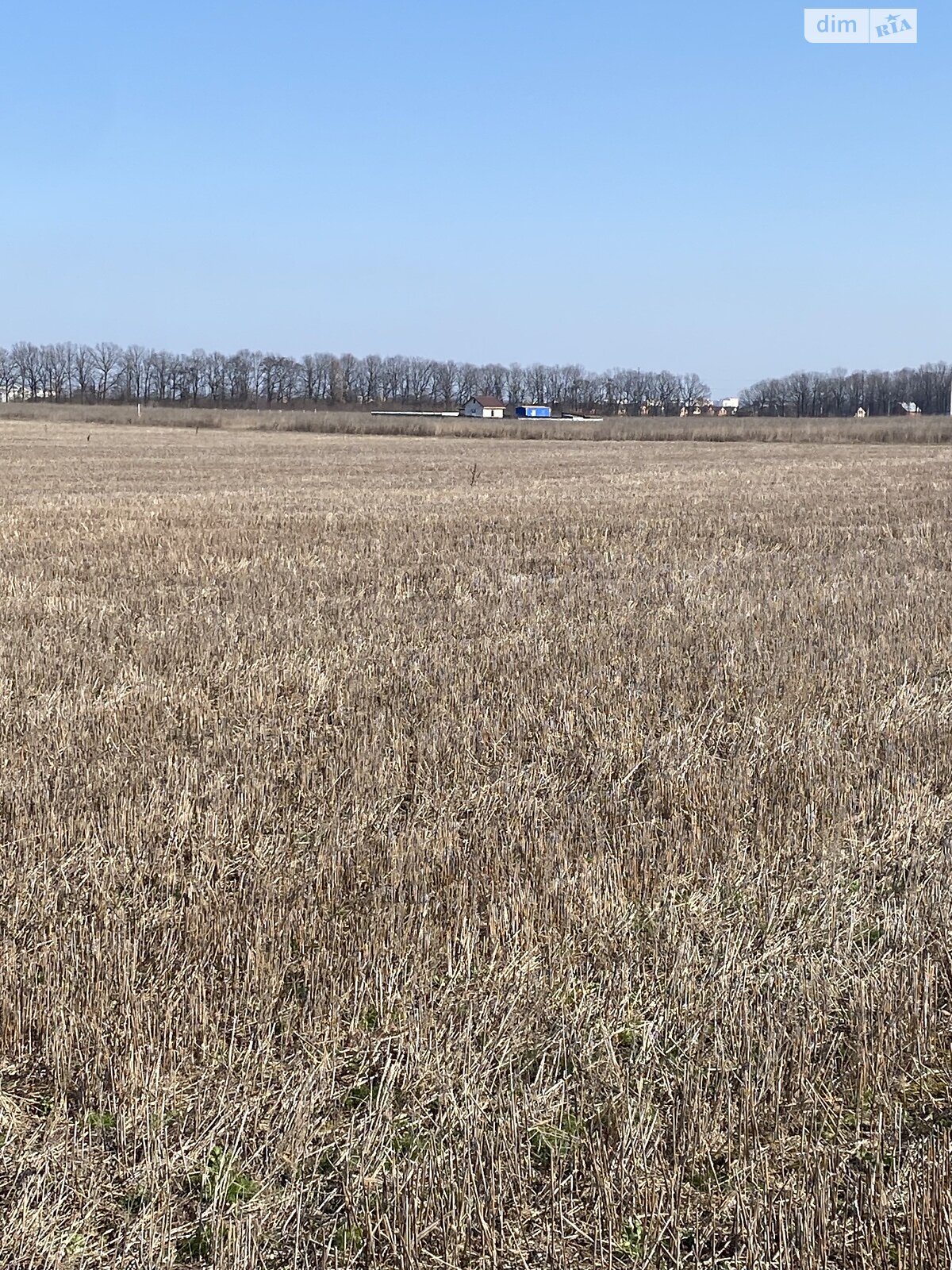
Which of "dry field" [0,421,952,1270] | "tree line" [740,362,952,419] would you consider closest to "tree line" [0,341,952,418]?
"tree line" [740,362,952,419]

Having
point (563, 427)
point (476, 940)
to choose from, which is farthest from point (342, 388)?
point (476, 940)

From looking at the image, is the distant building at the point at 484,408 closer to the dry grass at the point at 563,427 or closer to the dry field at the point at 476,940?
the dry grass at the point at 563,427

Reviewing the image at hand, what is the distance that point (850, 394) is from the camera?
142 m

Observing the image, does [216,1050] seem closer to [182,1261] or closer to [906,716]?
[182,1261]

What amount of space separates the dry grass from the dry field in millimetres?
62143

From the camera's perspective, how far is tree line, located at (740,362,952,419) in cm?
13662

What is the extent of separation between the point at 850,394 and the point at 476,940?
151m

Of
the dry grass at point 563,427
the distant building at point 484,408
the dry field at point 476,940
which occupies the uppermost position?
the distant building at point 484,408

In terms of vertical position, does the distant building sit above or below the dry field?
above

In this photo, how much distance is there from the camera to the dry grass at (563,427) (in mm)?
68062

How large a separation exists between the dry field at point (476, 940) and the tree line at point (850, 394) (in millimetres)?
137511

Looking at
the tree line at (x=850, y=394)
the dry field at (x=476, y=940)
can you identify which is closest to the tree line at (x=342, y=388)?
the tree line at (x=850, y=394)

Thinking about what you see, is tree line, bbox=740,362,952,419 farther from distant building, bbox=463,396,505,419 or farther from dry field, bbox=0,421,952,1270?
dry field, bbox=0,421,952,1270

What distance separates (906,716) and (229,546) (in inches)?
375
